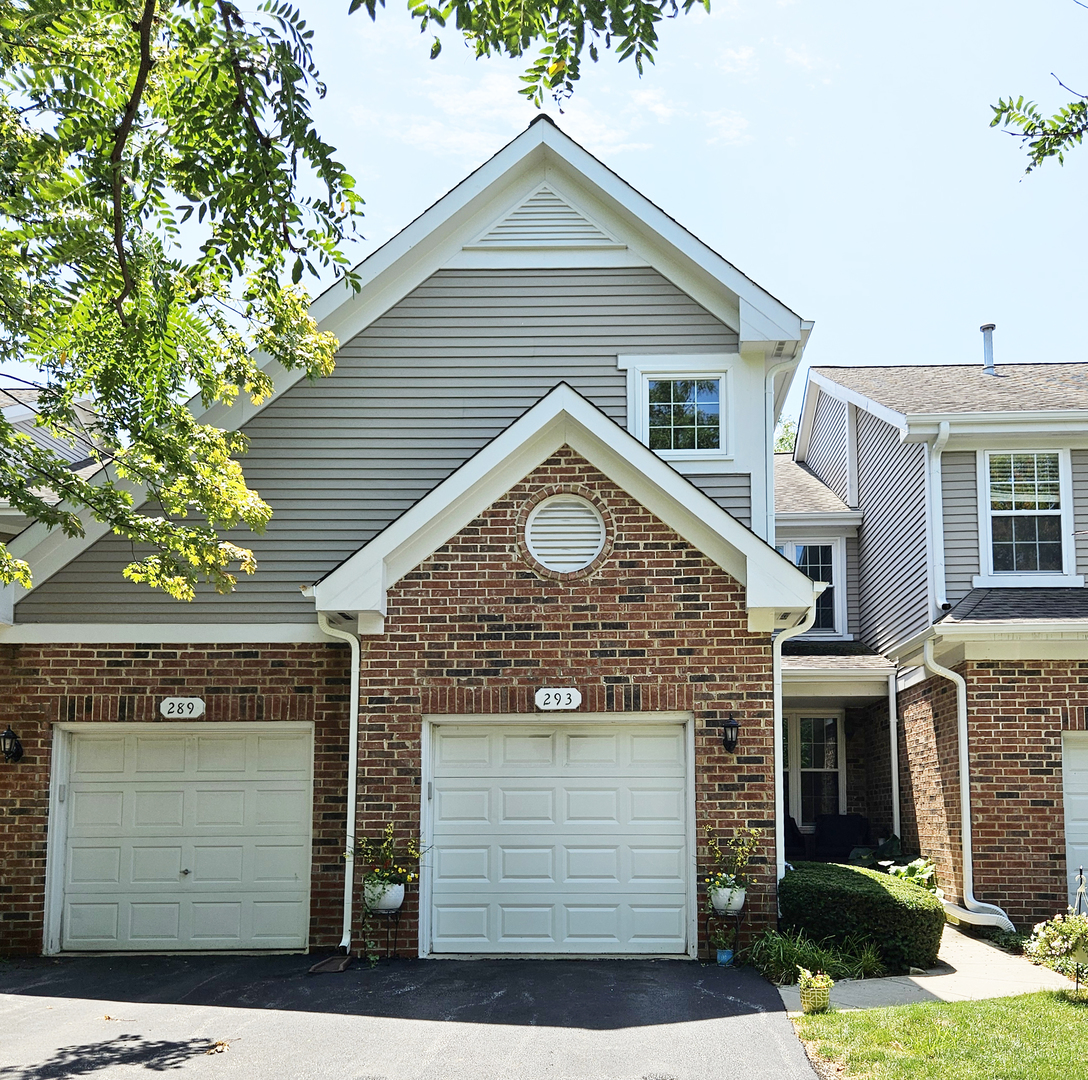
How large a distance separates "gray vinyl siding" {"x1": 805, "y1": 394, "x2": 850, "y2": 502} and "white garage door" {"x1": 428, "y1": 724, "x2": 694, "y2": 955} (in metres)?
9.41

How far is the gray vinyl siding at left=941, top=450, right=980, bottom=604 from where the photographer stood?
46.0 feet

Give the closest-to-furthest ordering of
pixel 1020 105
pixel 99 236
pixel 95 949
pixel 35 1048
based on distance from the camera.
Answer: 1. pixel 1020 105
2. pixel 35 1048
3. pixel 99 236
4. pixel 95 949

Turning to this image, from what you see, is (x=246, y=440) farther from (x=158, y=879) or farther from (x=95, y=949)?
(x=95, y=949)

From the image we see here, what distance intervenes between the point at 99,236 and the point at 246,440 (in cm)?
298

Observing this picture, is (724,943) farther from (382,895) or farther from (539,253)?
(539,253)

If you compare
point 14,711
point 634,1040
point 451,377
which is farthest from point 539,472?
point 14,711

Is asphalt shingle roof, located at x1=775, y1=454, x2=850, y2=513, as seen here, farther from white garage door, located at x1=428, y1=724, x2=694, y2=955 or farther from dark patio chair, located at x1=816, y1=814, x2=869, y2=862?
white garage door, located at x1=428, y1=724, x2=694, y2=955

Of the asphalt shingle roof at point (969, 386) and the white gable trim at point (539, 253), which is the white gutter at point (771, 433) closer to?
the white gable trim at point (539, 253)

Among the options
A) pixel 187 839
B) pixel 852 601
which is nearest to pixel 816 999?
pixel 187 839

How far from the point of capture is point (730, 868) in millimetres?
10102

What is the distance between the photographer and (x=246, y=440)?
10.8m

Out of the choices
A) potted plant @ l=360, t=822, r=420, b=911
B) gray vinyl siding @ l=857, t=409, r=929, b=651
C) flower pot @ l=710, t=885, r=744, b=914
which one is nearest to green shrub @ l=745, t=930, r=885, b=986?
flower pot @ l=710, t=885, r=744, b=914

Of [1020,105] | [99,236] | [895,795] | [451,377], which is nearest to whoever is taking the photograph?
[1020,105]

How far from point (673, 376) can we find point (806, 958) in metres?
5.91
